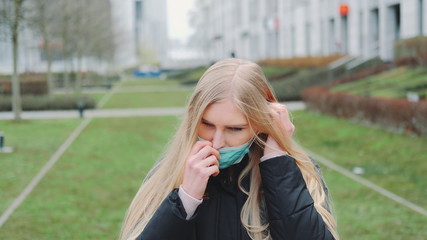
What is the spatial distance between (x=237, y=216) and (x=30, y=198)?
320 inches

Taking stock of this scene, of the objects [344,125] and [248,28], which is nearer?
[344,125]

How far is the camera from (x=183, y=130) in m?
2.34

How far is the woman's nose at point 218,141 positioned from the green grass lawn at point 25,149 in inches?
298

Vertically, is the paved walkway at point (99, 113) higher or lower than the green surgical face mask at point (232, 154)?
lower

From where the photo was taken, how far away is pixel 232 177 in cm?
243

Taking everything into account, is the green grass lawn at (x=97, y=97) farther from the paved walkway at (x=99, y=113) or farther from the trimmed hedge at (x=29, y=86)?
the paved walkway at (x=99, y=113)

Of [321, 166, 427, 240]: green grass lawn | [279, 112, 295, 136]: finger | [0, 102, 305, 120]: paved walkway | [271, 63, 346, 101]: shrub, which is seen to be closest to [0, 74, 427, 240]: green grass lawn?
[321, 166, 427, 240]: green grass lawn

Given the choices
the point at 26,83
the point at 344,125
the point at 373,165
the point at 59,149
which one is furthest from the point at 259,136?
the point at 26,83

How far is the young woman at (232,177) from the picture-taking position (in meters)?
2.23

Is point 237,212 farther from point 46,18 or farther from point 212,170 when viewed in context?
point 46,18

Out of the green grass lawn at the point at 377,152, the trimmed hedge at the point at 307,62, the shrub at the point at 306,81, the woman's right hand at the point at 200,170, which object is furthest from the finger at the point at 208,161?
the trimmed hedge at the point at 307,62

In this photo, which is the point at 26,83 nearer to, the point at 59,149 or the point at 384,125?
the point at 59,149

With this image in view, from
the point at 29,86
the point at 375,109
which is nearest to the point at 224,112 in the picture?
the point at 375,109

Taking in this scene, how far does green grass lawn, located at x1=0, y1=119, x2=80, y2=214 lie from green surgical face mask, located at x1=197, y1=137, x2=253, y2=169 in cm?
751
